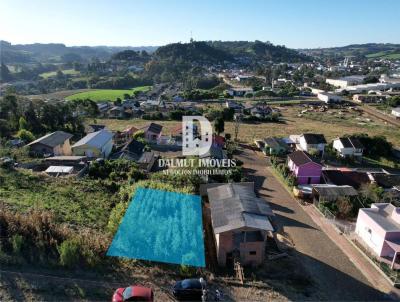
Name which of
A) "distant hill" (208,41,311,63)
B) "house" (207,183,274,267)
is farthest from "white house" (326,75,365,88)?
"house" (207,183,274,267)

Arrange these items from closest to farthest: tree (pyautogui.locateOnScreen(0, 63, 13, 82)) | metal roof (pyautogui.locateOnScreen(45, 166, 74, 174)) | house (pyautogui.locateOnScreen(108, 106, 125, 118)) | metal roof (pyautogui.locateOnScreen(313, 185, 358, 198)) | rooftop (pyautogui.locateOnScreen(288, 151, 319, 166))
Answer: metal roof (pyautogui.locateOnScreen(313, 185, 358, 198)) < metal roof (pyautogui.locateOnScreen(45, 166, 74, 174)) < rooftop (pyautogui.locateOnScreen(288, 151, 319, 166)) < house (pyautogui.locateOnScreen(108, 106, 125, 118)) < tree (pyautogui.locateOnScreen(0, 63, 13, 82))

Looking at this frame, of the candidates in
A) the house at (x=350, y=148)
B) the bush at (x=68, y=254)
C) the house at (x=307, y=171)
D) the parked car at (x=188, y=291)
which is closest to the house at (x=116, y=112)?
the house at (x=350, y=148)

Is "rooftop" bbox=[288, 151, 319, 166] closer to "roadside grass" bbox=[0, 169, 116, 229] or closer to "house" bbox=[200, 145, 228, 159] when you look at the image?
"house" bbox=[200, 145, 228, 159]

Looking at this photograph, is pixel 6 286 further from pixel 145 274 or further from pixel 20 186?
pixel 20 186

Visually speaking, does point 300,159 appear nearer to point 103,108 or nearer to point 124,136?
point 124,136

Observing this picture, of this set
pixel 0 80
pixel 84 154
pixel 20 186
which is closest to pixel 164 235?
pixel 20 186

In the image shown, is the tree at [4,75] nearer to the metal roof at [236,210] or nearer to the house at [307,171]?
the house at [307,171]

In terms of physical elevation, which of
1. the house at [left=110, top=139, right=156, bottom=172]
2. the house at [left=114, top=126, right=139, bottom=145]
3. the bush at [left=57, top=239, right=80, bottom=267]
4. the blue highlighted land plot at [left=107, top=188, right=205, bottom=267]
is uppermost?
the bush at [left=57, top=239, right=80, bottom=267]

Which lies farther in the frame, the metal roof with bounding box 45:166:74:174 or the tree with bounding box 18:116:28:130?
the tree with bounding box 18:116:28:130
